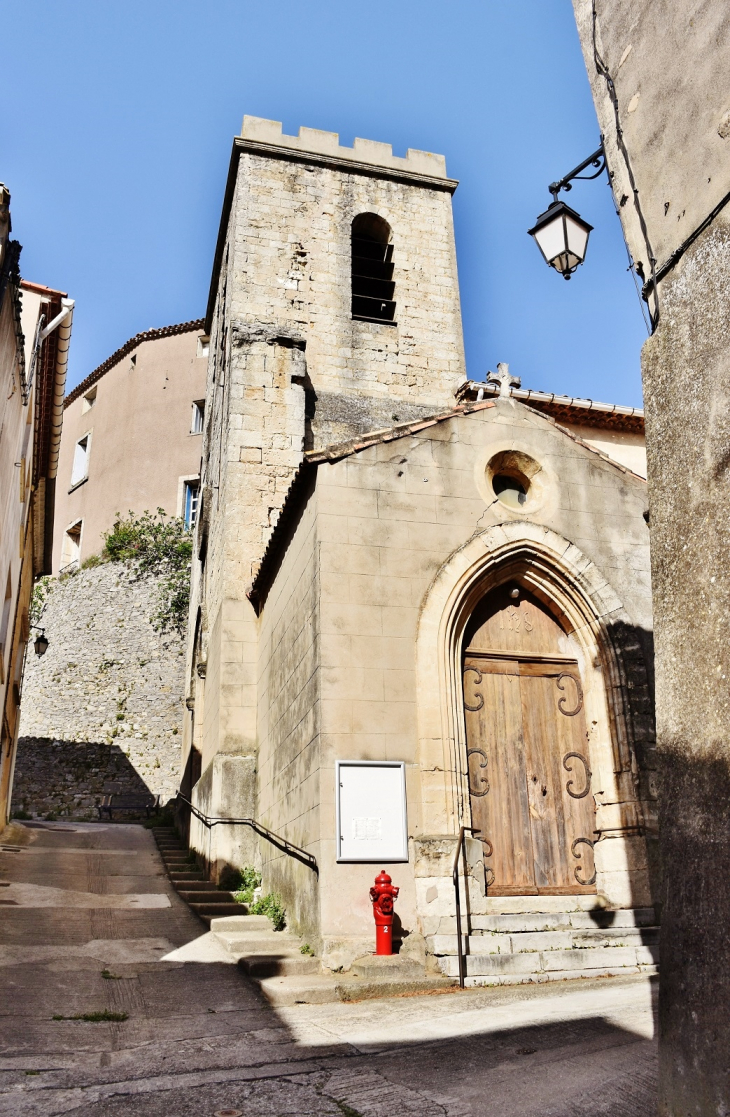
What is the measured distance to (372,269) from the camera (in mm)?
15438

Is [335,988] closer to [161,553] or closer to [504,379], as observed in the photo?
[504,379]

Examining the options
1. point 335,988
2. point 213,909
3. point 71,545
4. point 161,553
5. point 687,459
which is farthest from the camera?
point 71,545

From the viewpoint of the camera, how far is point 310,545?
28.4 ft

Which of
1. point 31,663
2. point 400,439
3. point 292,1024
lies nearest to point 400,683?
point 400,439

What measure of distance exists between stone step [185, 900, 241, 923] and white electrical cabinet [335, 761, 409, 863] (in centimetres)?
269

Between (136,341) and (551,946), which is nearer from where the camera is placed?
(551,946)

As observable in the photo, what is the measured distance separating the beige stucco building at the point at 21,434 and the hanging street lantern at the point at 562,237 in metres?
4.81

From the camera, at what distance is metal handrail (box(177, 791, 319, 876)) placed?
7.84 meters

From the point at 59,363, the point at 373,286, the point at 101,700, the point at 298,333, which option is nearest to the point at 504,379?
the point at 298,333

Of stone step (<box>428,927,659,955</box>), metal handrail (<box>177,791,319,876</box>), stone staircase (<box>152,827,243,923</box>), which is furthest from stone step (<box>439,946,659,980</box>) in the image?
stone staircase (<box>152,827,243,923</box>)

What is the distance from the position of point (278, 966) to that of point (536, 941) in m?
2.10

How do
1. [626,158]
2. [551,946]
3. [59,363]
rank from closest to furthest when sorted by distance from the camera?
[626,158] < [551,946] < [59,363]

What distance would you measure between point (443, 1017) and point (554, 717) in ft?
12.3

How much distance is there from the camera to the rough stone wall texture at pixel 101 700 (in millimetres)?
24359
